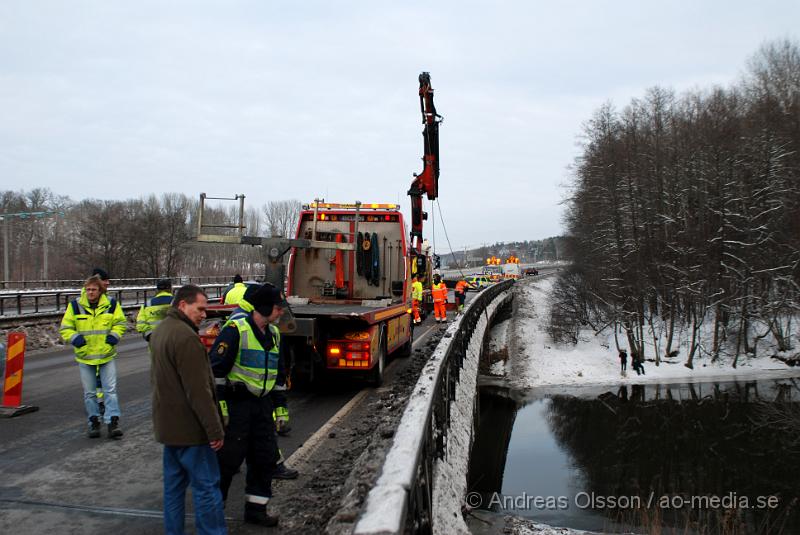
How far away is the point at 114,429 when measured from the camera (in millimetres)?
6191

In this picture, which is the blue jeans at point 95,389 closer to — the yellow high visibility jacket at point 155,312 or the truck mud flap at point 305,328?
the yellow high visibility jacket at point 155,312

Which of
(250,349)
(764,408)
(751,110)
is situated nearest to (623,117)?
(751,110)

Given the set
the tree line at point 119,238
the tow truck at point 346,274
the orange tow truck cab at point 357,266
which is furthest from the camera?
the tree line at point 119,238

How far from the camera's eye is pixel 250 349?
4043 mm

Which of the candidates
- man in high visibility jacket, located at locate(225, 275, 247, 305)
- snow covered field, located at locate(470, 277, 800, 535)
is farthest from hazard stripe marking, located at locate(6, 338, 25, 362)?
snow covered field, located at locate(470, 277, 800, 535)

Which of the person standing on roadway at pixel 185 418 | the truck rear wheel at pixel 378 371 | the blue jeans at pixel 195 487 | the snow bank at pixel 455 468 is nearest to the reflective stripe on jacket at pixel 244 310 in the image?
the person standing on roadway at pixel 185 418

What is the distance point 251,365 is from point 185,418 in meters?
0.70

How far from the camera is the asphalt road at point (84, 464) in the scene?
4.14 metres

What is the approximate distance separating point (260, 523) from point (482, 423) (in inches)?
566

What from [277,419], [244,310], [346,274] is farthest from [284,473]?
[346,274]

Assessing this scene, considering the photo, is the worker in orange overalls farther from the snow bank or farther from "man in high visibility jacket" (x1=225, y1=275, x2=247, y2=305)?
"man in high visibility jacket" (x1=225, y1=275, x2=247, y2=305)

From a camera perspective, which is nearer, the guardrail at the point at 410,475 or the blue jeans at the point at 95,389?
the guardrail at the point at 410,475

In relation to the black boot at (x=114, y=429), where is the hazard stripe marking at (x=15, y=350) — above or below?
above

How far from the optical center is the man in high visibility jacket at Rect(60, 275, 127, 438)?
6191 mm
